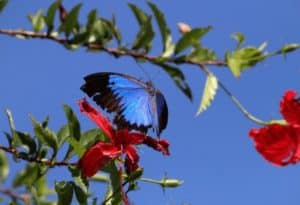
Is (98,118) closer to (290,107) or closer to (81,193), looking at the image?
(81,193)

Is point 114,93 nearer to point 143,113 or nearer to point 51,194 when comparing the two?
point 143,113

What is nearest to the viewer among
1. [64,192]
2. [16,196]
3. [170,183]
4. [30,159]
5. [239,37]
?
[16,196]

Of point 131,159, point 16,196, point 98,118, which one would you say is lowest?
point 16,196

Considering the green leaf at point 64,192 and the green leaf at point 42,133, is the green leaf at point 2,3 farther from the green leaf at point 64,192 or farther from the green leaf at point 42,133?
the green leaf at point 64,192

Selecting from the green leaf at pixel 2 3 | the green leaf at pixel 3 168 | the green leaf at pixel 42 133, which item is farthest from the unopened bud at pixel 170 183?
the green leaf at pixel 3 168

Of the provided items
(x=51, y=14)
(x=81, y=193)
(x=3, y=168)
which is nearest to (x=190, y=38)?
(x=51, y=14)

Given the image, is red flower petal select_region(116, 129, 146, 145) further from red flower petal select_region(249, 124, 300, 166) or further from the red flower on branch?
red flower petal select_region(249, 124, 300, 166)

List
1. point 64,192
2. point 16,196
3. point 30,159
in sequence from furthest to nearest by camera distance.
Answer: point 64,192 → point 30,159 → point 16,196
